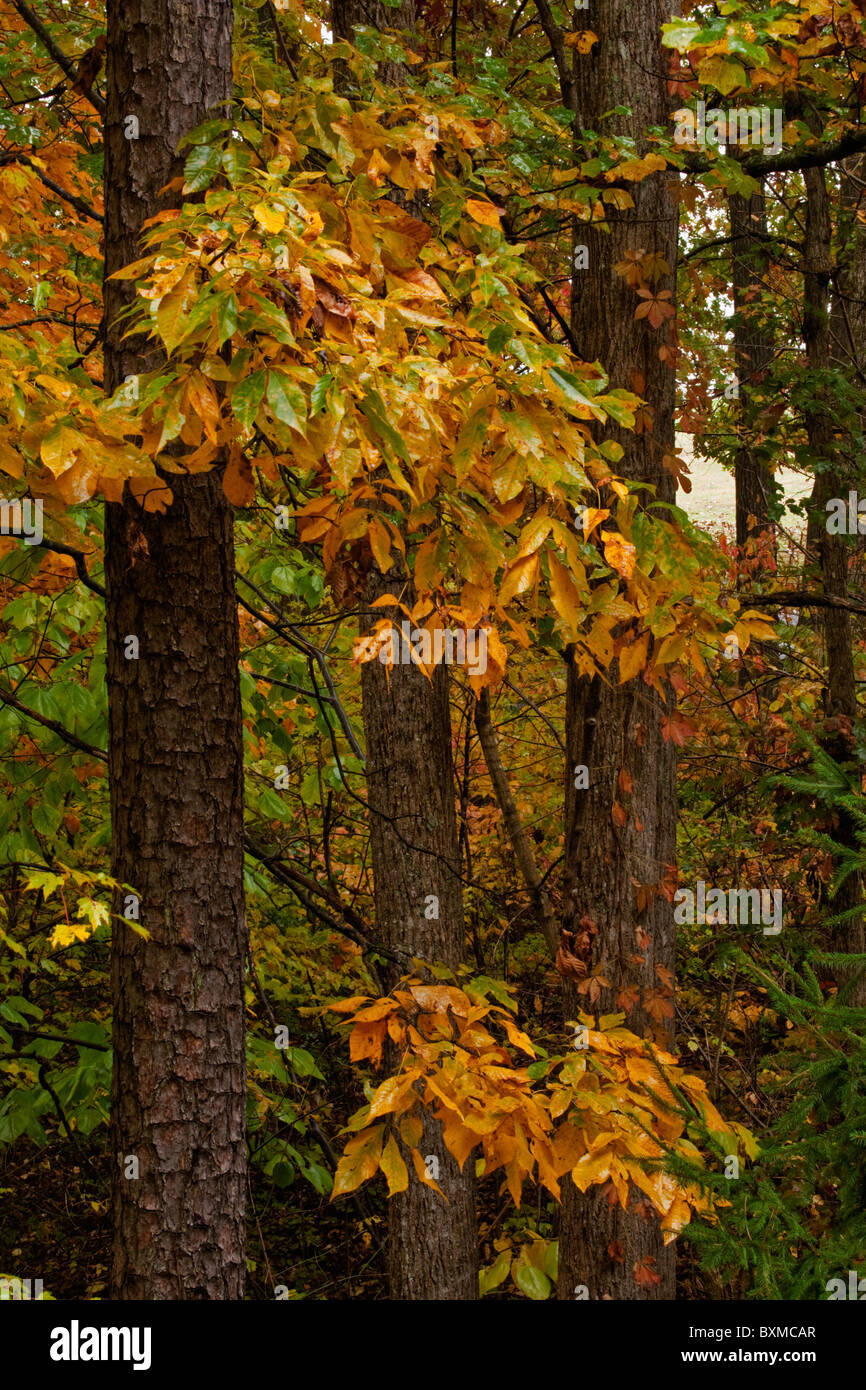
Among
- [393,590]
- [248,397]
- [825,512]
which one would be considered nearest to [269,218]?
[248,397]

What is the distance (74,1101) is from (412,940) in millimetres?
1677

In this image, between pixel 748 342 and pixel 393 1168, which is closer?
pixel 393 1168

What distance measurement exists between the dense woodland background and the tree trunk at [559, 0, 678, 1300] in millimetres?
20

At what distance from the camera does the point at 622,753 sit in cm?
478

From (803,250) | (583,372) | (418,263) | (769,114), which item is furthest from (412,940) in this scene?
(803,250)

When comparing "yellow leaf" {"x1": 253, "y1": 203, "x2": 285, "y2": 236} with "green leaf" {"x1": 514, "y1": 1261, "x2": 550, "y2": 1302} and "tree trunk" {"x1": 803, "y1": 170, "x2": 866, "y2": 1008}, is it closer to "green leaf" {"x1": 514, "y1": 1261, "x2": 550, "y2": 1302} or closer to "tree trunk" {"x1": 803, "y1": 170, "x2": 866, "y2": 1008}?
"green leaf" {"x1": 514, "y1": 1261, "x2": 550, "y2": 1302}

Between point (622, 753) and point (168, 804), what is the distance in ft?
7.72

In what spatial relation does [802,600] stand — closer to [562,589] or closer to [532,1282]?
[562,589]

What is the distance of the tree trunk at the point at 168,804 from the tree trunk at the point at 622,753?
210 cm

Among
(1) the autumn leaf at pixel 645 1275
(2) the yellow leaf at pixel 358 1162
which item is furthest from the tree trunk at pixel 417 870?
(2) the yellow leaf at pixel 358 1162

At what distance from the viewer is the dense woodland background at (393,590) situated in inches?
92.0

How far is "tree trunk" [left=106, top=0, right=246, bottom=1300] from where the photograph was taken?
117 inches

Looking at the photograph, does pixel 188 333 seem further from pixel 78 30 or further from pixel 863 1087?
pixel 78 30

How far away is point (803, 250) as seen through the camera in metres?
7.07
